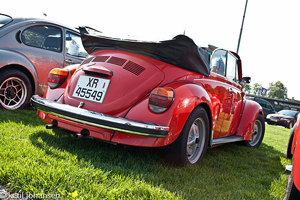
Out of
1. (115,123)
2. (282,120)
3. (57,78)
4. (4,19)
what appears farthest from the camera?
(282,120)

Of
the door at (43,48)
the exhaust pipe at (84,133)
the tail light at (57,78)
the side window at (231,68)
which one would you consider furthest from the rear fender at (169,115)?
the door at (43,48)

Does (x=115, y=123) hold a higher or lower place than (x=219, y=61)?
lower

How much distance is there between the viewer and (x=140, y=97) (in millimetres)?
2814

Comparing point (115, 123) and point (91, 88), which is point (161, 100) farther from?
point (91, 88)

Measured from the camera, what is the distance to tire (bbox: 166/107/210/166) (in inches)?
108

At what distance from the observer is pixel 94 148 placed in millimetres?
3061

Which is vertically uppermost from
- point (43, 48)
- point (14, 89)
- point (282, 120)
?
point (43, 48)

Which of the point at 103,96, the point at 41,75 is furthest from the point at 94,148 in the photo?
the point at 41,75

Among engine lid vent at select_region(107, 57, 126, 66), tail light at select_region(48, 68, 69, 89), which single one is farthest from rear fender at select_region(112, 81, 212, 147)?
tail light at select_region(48, 68, 69, 89)

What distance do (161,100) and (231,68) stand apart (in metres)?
2.62

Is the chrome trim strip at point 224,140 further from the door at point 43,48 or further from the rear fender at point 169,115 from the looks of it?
the door at point 43,48

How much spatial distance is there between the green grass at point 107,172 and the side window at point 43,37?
1.61 meters

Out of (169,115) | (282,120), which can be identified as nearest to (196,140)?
(169,115)

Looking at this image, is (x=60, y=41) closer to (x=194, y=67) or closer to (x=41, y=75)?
(x=41, y=75)
